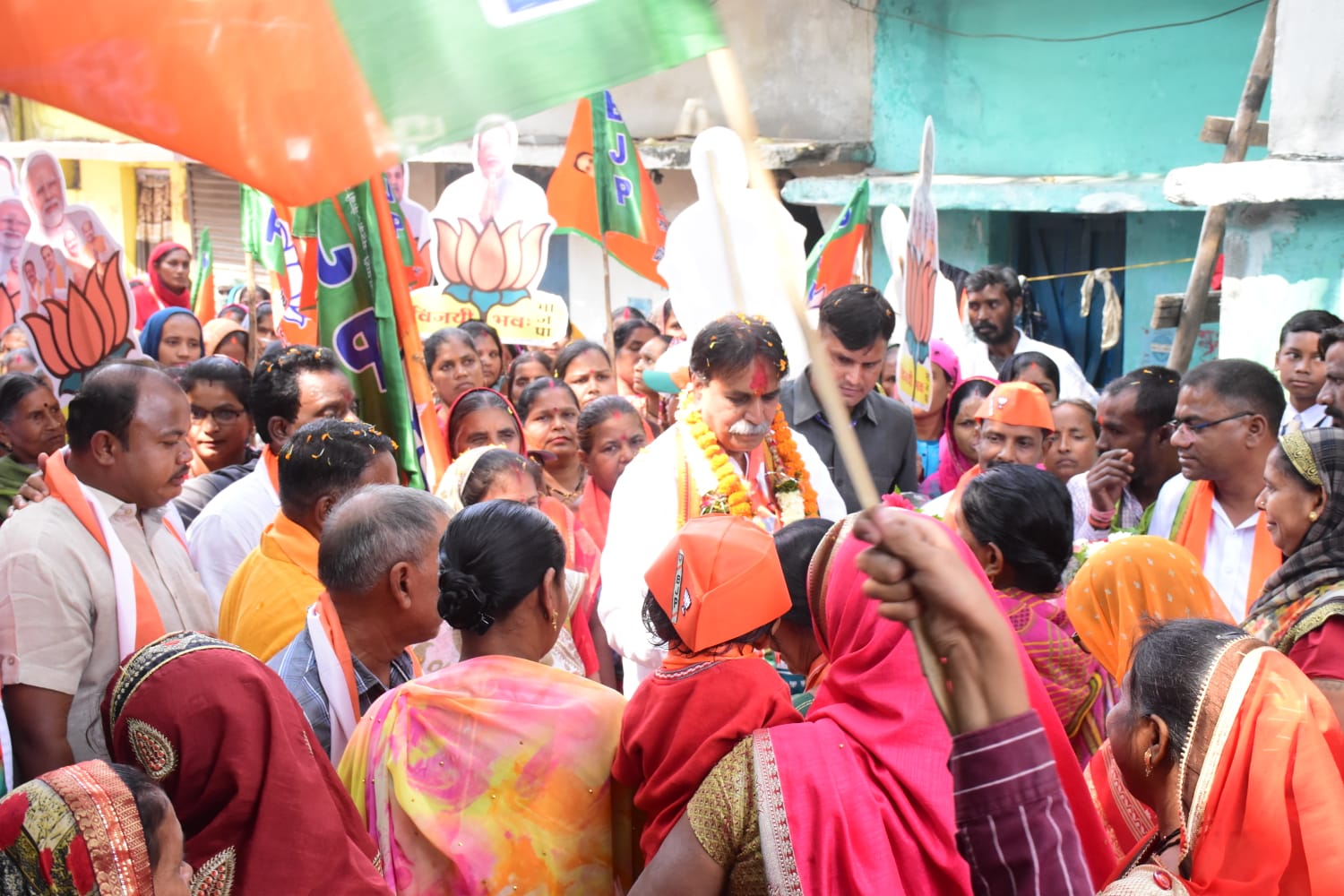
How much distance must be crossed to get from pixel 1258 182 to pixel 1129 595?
395cm

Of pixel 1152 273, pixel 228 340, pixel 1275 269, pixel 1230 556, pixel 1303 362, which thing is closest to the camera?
pixel 1230 556

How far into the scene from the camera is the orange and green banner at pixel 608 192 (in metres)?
A: 7.47

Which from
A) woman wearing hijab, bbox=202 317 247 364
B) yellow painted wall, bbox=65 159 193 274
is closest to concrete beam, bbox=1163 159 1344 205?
woman wearing hijab, bbox=202 317 247 364

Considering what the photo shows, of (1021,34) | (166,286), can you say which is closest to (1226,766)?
(166,286)

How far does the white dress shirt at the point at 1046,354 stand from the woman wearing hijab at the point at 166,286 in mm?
6460

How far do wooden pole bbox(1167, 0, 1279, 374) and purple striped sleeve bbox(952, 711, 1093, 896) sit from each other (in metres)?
5.56

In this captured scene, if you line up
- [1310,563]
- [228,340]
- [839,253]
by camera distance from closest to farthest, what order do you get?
[1310,563]
[839,253]
[228,340]

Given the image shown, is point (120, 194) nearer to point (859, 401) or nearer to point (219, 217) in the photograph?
point (219, 217)

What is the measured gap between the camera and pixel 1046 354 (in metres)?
7.15

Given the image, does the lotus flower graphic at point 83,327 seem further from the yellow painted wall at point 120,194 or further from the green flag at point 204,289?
the yellow painted wall at point 120,194

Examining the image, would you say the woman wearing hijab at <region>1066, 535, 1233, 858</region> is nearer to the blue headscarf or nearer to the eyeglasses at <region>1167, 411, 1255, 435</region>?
the eyeglasses at <region>1167, 411, 1255, 435</region>

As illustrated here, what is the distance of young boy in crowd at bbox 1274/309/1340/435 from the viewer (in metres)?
5.51

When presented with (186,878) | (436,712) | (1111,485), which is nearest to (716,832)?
(436,712)

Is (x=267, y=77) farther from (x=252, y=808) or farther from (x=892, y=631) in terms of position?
(x=892, y=631)
